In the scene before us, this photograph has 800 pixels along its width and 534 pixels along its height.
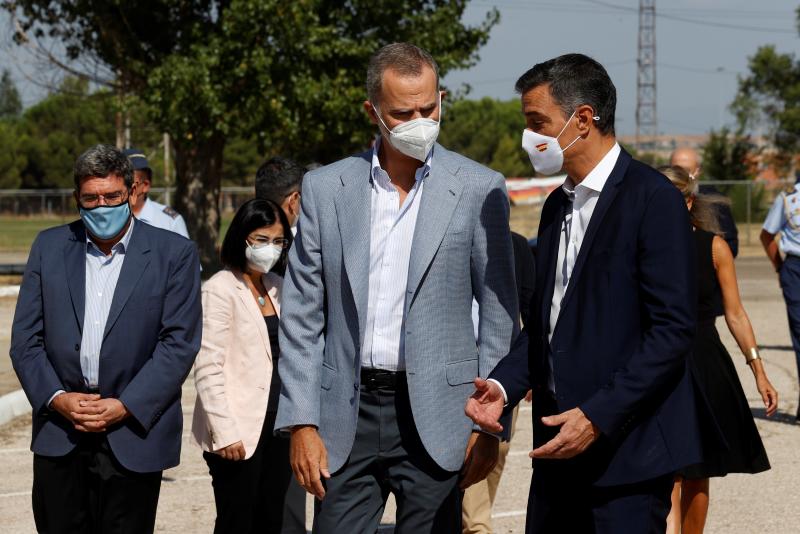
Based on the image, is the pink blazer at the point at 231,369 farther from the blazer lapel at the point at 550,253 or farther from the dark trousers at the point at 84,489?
the blazer lapel at the point at 550,253

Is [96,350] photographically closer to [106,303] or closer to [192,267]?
[106,303]

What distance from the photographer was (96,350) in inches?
192

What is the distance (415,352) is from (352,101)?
20.5 m

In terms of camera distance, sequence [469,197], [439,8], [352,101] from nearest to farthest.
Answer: [469,197] < [352,101] < [439,8]

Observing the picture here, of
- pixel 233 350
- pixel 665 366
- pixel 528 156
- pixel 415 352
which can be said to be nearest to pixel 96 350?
pixel 233 350

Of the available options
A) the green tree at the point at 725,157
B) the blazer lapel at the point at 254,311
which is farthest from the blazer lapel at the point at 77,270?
the green tree at the point at 725,157

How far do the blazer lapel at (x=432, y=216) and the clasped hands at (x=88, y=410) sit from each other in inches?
52.5

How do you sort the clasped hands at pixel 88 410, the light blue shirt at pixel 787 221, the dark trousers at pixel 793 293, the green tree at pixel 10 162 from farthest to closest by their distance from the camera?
the green tree at pixel 10 162 → the light blue shirt at pixel 787 221 → the dark trousers at pixel 793 293 → the clasped hands at pixel 88 410

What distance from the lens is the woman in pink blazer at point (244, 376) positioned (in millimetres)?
5699

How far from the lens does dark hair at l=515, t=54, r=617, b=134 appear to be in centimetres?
377

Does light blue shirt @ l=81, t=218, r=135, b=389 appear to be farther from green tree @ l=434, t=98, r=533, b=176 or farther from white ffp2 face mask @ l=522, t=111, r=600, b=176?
green tree @ l=434, t=98, r=533, b=176

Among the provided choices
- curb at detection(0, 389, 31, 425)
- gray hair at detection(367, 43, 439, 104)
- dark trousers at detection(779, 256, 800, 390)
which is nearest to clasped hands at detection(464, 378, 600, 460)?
gray hair at detection(367, 43, 439, 104)

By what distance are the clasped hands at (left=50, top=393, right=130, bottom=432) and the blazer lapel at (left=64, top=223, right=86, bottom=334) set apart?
0.88 feet

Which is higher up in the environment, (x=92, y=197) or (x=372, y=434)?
(x=92, y=197)
